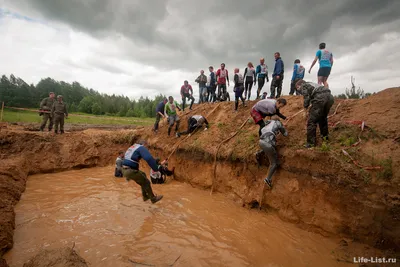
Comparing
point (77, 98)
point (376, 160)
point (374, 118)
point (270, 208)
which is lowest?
point (270, 208)

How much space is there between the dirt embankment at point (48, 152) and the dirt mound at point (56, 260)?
4.18 metres

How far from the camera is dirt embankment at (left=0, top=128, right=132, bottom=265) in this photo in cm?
690

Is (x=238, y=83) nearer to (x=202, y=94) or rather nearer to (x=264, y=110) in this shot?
(x=264, y=110)

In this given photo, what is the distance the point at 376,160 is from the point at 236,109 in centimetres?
551

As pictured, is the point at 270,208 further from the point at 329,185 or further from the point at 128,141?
the point at 128,141

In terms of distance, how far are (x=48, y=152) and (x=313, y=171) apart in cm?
1124

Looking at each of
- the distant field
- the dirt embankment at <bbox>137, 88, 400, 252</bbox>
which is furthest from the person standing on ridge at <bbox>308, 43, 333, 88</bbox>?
the distant field

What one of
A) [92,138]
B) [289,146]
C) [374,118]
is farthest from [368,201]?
[92,138]

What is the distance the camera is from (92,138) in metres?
10.9

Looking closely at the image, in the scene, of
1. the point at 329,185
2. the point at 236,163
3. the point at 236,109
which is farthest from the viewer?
the point at 236,109

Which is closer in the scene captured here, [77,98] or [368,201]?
[368,201]

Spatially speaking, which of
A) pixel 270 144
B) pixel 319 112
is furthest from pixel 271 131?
pixel 319 112

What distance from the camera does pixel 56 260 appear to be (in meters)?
2.70

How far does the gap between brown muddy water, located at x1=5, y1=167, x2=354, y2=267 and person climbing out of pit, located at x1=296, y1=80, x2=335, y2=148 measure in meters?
2.38
